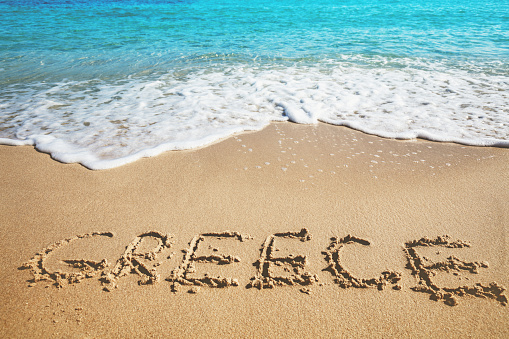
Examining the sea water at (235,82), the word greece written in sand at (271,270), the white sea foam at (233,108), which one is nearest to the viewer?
the word greece written in sand at (271,270)

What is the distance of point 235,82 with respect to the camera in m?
5.45

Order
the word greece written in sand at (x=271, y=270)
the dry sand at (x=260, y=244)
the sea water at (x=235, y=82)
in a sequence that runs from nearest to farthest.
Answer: the dry sand at (x=260, y=244), the word greece written in sand at (x=271, y=270), the sea water at (x=235, y=82)

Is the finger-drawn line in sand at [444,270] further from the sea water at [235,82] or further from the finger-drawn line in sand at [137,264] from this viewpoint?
the sea water at [235,82]

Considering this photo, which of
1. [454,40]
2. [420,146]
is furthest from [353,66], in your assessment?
[454,40]

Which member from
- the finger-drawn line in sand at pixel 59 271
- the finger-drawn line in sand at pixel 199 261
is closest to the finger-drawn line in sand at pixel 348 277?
the finger-drawn line in sand at pixel 199 261

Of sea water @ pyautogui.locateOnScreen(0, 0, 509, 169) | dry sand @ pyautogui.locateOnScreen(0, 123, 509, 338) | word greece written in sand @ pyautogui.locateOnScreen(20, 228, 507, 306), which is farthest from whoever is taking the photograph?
sea water @ pyautogui.locateOnScreen(0, 0, 509, 169)

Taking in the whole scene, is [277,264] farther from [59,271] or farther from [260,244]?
[59,271]

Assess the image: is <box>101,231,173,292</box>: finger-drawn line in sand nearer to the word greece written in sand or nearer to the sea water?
the word greece written in sand

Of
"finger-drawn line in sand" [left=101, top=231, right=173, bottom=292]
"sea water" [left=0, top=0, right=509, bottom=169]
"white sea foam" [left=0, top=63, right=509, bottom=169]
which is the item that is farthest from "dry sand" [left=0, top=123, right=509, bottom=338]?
"sea water" [left=0, top=0, right=509, bottom=169]

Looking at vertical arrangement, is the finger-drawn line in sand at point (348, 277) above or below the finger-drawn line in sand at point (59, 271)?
above

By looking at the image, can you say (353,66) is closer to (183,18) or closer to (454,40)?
(454,40)

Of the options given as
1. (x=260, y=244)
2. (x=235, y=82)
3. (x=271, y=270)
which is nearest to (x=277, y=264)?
(x=271, y=270)

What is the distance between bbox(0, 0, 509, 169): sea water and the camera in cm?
360

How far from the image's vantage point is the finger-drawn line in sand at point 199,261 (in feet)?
5.96
